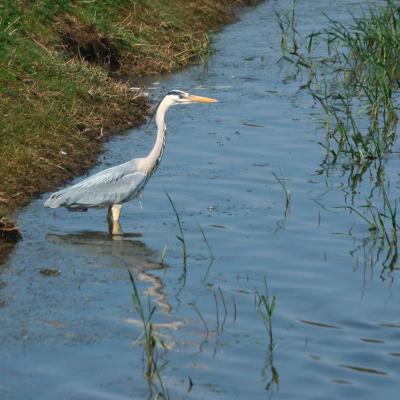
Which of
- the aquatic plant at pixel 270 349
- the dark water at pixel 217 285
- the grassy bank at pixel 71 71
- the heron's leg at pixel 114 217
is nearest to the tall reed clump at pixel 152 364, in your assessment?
the dark water at pixel 217 285

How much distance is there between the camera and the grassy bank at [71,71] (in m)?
10.7

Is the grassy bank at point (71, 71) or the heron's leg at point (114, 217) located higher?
the grassy bank at point (71, 71)

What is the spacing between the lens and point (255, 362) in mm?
6789

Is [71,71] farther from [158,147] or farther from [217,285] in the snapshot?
[217,285]

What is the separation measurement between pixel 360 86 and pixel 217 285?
4.92 meters

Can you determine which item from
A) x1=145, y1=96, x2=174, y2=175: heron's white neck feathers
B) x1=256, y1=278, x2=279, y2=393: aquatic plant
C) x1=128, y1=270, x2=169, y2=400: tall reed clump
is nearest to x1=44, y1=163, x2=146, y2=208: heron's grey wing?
x1=145, y1=96, x2=174, y2=175: heron's white neck feathers

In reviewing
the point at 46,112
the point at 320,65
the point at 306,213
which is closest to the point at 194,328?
the point at 306,213

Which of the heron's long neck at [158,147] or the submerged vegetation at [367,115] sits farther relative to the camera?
the heron's long neck at [158,147]

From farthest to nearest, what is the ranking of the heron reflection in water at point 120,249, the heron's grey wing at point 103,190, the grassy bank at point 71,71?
the grassy bank at point 71,71, the heron's grey wing at point 103,190, the heron reflection in water at point 120,249

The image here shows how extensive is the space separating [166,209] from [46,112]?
91.4 inches

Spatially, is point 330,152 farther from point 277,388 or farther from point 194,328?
point 277,388

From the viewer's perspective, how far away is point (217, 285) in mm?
8156

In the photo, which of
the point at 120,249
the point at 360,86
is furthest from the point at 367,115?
the point at 120,249

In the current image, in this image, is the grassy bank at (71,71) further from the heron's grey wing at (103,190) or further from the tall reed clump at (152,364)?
the tall reed clump at (152,364)
